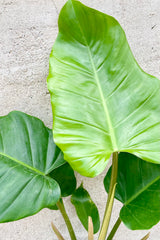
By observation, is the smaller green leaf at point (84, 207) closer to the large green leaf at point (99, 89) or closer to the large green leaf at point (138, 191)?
the large green leaf at point (138, 191)

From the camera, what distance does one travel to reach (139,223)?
2.06 feet

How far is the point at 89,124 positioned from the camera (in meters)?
0.60

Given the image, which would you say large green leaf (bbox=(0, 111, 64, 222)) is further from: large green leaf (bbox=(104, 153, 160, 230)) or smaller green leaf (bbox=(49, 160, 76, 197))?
large green leaf (bbox=(104, 153, 160, 230))

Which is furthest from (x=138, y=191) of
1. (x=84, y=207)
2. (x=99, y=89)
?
(x=99, y=89)

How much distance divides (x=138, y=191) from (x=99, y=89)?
1.00 ft

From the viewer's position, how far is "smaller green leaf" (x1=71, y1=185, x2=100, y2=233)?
787 millimetres

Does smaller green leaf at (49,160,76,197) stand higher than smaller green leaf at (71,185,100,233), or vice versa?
smaller green leaf at (49,160,76,197)

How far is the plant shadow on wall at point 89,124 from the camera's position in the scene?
58cm

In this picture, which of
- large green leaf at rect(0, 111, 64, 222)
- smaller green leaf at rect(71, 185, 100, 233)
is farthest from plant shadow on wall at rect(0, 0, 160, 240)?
smaller green leaf at rect(71, 185, 100, 233)

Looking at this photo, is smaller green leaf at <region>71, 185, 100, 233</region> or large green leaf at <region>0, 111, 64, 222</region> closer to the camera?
large green leaf at <region>0, 111, 64, 222</region>

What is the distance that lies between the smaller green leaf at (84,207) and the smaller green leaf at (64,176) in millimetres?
53

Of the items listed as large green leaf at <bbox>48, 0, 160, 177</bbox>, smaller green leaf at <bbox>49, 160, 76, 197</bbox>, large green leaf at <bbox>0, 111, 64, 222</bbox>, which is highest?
large green leaf at <bbox>48, 0, 160, 177</bbox>

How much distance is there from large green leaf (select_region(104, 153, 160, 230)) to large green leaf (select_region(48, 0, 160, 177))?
0.13m

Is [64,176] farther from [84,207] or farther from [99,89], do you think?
[99,89]
